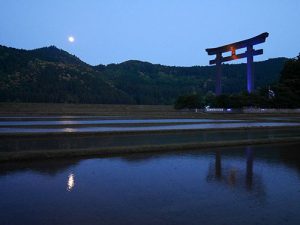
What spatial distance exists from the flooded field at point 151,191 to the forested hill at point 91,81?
204ft

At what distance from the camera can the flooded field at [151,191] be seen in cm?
411

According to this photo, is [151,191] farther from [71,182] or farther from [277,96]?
[277,96]

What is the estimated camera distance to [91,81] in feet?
314

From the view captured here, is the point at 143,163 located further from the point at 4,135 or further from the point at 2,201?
the point at 4,135

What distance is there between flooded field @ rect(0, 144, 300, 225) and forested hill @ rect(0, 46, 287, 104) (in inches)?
2450

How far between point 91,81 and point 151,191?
303 ft

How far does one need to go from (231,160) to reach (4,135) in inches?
349

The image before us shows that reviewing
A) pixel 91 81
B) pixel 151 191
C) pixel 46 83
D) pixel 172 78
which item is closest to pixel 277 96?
pixel 151 191

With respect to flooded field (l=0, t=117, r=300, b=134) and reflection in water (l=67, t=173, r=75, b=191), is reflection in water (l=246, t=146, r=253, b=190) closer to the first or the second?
reflection in water (l=67, t=173, r=75, b=191)

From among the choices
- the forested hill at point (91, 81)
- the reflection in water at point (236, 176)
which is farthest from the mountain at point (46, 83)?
the reflection in water at point (236, 176)

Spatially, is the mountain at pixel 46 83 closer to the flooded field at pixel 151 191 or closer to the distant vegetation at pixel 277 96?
the distant vegetation at pixel 277 96

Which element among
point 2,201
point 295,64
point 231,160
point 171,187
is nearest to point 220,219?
point 171,187

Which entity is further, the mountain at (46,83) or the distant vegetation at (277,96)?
the mountain at (46,83)

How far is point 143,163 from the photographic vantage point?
8.08m
